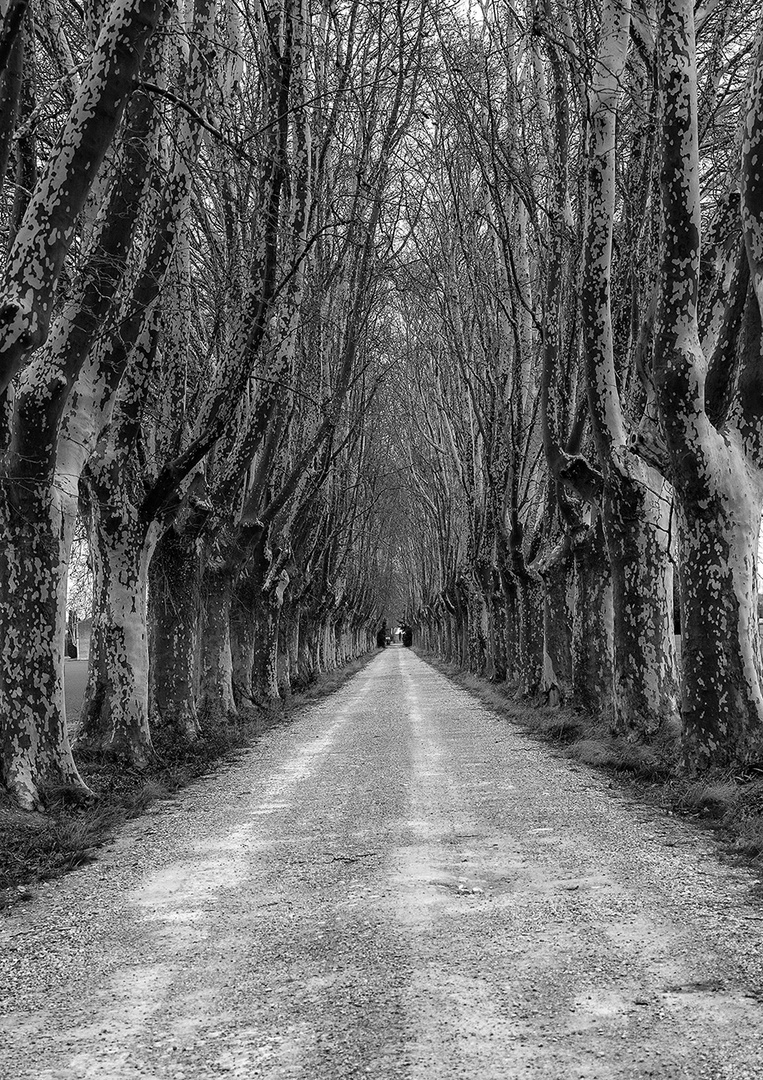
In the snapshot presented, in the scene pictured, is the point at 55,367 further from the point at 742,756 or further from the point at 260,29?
the point at 260,29

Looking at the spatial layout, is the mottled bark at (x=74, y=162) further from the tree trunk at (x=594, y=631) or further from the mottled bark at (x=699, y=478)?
the tree trunk at (x=594, y=631)

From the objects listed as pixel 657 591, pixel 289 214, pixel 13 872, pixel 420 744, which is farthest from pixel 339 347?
pixel 13 872

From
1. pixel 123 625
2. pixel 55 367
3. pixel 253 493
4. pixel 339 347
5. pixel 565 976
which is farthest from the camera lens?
pixel 339 347

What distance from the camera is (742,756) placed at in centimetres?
773

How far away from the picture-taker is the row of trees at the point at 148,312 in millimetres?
6281

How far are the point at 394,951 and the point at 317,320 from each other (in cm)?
1500

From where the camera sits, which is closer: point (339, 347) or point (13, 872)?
point (13, 872)

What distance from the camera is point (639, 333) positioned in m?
9.38

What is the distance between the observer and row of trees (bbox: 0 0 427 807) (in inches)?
247

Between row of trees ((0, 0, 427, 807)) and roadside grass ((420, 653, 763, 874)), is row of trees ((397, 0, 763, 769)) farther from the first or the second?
row of trees ((0, 0, 427, 807))

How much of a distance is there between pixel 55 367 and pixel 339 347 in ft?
49.3

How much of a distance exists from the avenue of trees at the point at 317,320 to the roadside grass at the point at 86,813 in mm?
269

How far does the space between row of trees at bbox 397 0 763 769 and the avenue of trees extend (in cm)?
4

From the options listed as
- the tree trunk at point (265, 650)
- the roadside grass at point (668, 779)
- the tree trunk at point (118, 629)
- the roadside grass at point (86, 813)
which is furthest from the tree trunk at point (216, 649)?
the tree trunk at point (118, 629)
